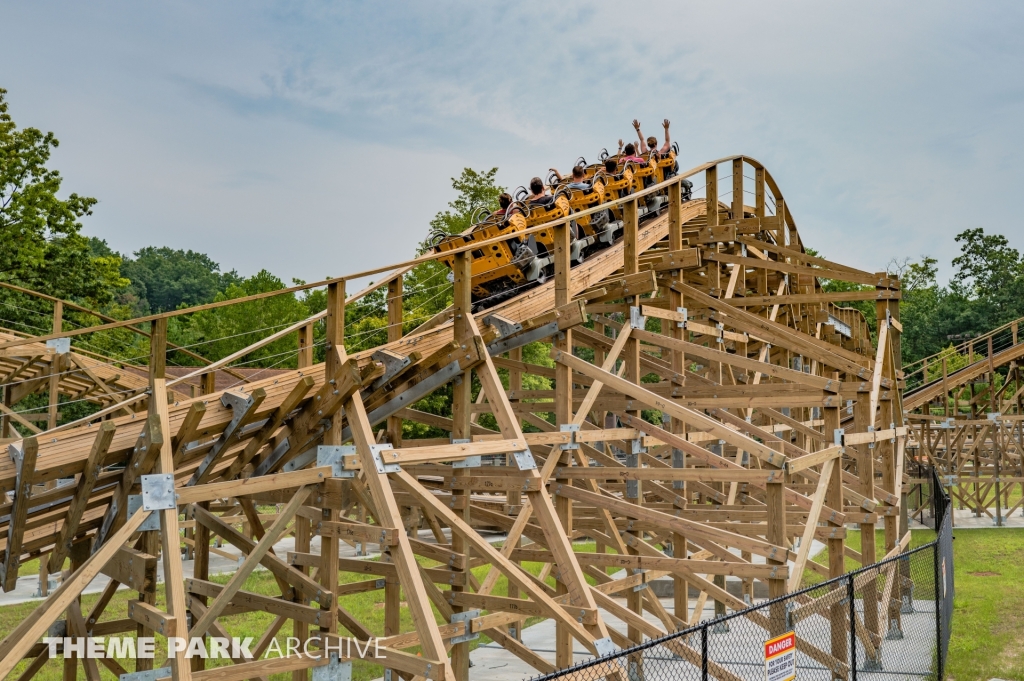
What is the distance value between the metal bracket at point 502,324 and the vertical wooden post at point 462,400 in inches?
31.6

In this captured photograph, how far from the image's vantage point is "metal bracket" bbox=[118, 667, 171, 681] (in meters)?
7.84

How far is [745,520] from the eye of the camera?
43.7ft

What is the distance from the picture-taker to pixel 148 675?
7969 millimetres

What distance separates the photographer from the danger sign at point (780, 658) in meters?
7.80

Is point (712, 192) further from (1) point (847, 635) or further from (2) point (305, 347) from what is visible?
(2) point (305, 347)

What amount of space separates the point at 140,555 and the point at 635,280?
6.81 m

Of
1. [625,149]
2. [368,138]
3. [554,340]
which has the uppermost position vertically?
[368,138]

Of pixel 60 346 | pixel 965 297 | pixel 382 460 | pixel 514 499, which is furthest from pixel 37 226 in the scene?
pixel 965 297

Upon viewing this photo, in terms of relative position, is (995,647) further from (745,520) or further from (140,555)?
(140,555)

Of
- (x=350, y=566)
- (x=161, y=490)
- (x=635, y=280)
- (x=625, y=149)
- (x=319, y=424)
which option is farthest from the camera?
(x=625, y=149)

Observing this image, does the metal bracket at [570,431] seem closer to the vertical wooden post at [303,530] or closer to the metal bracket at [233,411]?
the vertical wooden post at [303,530]

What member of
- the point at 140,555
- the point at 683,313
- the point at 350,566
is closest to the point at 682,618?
the point at 683,313

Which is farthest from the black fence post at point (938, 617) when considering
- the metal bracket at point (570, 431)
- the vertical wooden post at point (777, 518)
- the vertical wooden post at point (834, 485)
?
the metal bracket at point (570, 431)

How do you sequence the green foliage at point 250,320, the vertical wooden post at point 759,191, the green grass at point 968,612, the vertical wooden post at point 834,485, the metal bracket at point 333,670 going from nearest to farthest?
1. the metal bracket at point 333,670
2. the vertical wooden post at point 834,485
3. the green grass at point 968,612
4. the vertical wooden post at point 759,191
5. the green foliage at point 250,320
